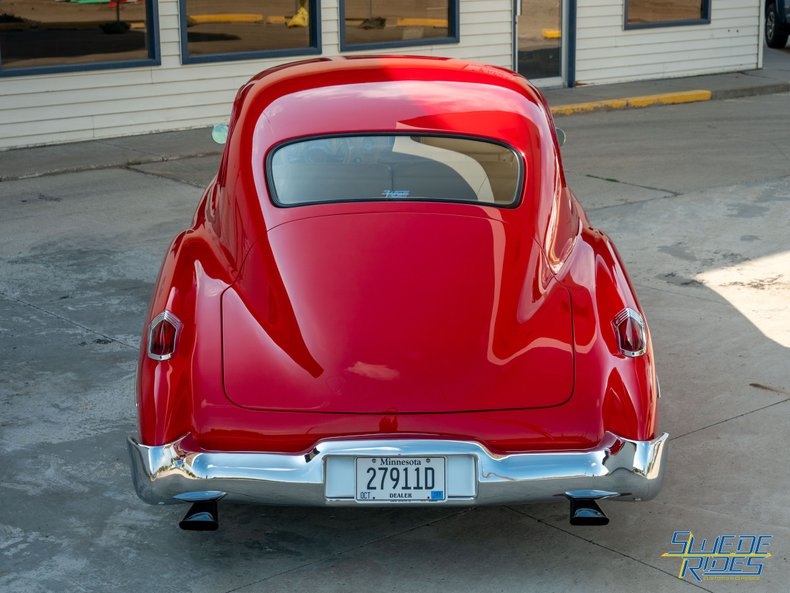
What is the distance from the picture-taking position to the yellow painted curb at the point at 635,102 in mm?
15492

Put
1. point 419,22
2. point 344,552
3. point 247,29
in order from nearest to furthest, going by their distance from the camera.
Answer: point 344,552, point 247,29, point 419,22

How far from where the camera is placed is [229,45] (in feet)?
47.2

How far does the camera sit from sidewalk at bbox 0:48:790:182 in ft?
39.8

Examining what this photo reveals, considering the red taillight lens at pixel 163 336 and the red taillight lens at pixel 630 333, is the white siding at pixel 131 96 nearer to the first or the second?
the red taillight lens at pixel 163 336

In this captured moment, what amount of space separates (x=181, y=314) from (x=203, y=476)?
70 centimetres

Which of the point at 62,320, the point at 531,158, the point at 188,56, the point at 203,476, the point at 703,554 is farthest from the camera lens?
the point at 188,56

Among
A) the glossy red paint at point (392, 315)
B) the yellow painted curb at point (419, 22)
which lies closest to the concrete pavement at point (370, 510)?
the glossy red paint at point (392, 315)

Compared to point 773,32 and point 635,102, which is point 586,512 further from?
point 773,32

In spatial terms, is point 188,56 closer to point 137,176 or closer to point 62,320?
point 137,176

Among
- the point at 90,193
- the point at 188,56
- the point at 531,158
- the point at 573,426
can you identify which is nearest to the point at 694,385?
Answer: the point at 531,158

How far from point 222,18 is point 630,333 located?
10.8 meters

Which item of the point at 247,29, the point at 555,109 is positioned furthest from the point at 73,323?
the point at 555,109

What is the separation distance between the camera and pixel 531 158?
520 centimetres

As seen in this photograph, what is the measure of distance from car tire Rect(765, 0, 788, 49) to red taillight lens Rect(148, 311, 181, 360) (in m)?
21.5
